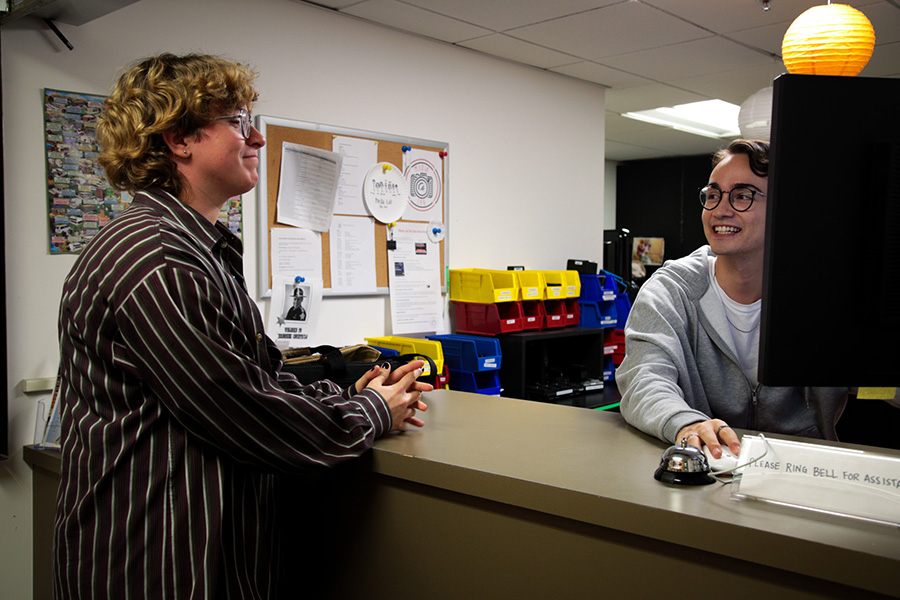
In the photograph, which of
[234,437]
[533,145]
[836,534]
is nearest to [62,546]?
[234,437]

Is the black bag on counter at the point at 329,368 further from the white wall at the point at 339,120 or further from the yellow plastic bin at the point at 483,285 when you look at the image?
the yellow plastic bin at the point at 483,285

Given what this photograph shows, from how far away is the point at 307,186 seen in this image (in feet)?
9.94

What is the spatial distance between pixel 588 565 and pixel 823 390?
28.8 inches

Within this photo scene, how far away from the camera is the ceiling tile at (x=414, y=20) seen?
3.10 m

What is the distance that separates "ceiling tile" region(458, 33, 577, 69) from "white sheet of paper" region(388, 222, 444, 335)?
3.19ft

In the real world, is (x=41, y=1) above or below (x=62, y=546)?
above

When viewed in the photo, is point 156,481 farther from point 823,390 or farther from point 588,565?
point 823,390

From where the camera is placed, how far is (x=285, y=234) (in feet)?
9.70

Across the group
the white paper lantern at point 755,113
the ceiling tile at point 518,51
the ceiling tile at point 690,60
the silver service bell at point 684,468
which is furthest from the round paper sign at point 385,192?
the silver service bell at point 684,468

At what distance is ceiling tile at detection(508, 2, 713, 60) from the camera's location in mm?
3275

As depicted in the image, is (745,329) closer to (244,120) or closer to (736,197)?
(736,197)

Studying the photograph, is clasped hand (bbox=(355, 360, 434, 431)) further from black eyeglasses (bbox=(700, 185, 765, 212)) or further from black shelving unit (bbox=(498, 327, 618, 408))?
black shelving unit (bbox=(498, 327, 618, 408))

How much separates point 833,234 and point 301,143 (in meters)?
2.53

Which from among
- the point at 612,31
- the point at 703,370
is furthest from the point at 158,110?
the point at 612,31
